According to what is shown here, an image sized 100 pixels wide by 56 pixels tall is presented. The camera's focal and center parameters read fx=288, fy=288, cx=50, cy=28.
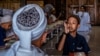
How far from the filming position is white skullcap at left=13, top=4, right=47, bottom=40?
49.6 inches

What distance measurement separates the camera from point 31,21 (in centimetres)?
127

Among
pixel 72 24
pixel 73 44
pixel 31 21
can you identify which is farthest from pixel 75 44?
pixel 31 21

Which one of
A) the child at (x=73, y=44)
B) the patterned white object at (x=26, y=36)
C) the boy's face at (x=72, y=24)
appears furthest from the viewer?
the child at (x=73, y=44)

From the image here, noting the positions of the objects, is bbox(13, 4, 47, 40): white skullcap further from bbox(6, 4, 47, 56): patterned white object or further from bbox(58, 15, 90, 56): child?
bbox(58, 15, 90, 56): child

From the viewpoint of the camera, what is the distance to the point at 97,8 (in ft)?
50.1

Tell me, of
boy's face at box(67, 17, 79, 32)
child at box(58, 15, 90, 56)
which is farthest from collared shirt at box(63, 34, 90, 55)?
boy's face at box(67, 17, 79, 32)

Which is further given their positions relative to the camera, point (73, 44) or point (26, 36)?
point (73, 44)

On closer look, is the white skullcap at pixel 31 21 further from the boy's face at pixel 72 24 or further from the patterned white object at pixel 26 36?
the boy's face at pixel 72 24

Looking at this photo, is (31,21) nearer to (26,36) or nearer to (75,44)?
(26,36)

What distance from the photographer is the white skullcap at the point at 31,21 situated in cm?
126

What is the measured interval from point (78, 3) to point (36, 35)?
14271 millimetres

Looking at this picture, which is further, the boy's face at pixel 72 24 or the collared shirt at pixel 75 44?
the collared shirt at pixel 75 44

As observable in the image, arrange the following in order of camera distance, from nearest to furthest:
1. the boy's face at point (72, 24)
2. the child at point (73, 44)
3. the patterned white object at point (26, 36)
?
the patterned white object at point (26, 36)
the boy's face at point (72, 24)
the child at point (73, 44)

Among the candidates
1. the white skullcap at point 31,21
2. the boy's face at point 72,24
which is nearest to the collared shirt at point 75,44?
the boy's face at point 72,24
